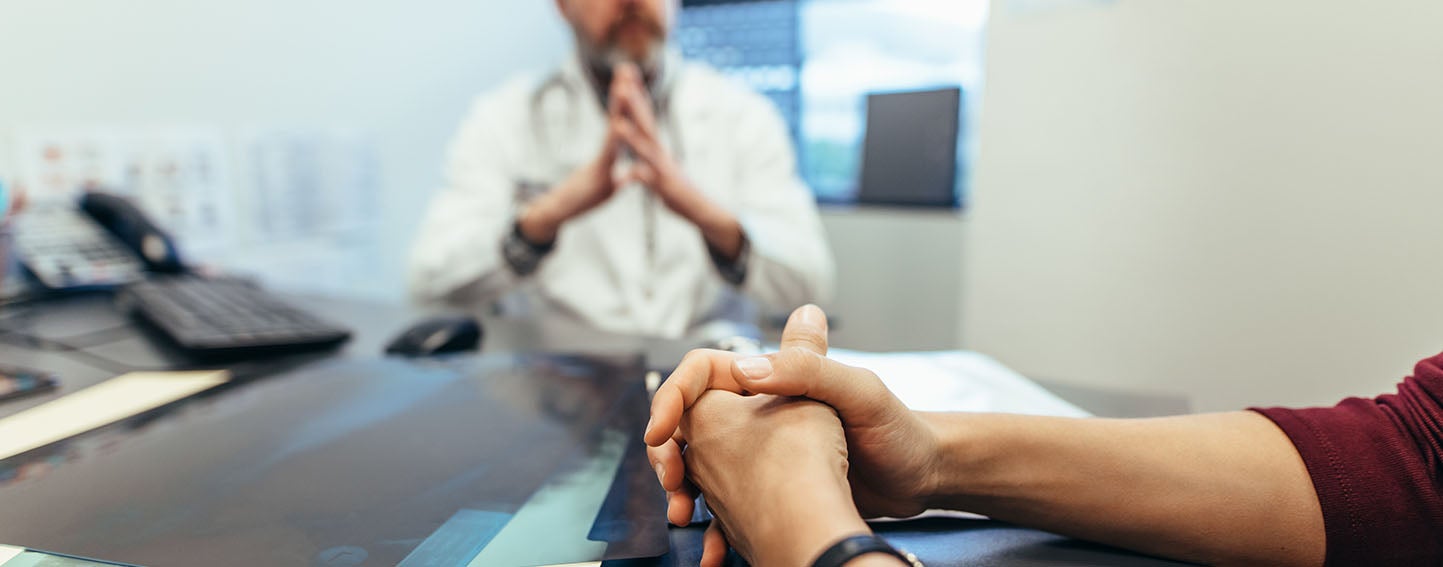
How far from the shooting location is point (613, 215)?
1.34 meters

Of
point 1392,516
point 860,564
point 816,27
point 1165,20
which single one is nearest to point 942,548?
point 860,564

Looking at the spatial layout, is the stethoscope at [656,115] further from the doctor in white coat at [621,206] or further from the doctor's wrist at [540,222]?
the doctor's wrist at [540,222]

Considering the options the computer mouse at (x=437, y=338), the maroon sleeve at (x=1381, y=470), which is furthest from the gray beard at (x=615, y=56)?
the maroon sleeve at (x=1381, y=470)

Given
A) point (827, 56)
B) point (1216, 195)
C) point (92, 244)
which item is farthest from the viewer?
point (827, 56)

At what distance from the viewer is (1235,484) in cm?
40

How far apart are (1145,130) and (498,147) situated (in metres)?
1.06

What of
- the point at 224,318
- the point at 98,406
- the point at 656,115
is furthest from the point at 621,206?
the point at 98,406

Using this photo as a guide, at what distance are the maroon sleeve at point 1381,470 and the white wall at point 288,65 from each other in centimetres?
143

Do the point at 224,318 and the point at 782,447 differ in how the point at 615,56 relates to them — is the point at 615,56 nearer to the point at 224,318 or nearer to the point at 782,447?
the point at 224,318

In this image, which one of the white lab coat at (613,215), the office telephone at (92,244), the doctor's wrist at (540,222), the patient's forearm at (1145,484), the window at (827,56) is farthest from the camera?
the window at (827,56)

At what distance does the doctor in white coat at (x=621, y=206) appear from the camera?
46.4 inches

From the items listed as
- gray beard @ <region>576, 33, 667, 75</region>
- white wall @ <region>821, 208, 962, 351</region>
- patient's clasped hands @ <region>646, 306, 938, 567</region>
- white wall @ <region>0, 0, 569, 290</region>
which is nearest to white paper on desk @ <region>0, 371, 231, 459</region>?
patient's clasped hands @ <region>646, 306, 938, 567</region>

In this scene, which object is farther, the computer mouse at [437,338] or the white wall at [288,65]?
the white wall at [288,65]

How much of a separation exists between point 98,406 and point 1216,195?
95 cm
